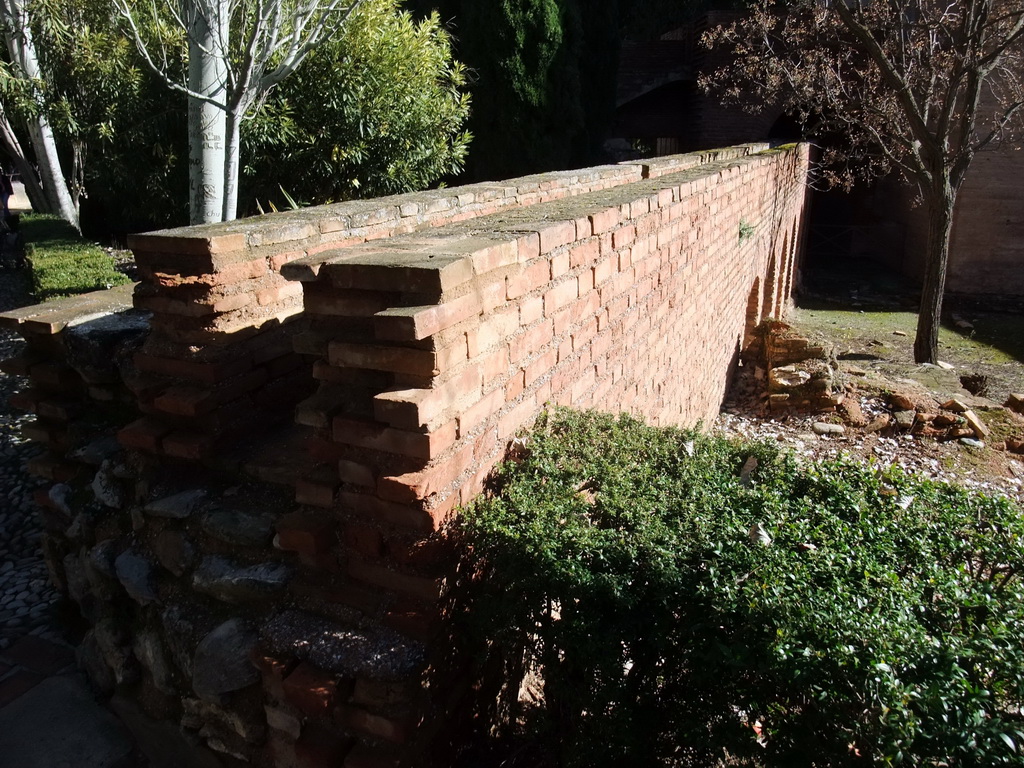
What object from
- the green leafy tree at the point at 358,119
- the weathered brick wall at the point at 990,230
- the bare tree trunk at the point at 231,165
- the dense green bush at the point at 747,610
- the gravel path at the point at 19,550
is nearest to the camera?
the dense green bush at the point at 747,610

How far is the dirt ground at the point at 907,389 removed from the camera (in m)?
6.76

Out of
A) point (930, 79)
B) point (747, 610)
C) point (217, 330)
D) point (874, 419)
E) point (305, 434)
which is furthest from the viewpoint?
point (930, 79)

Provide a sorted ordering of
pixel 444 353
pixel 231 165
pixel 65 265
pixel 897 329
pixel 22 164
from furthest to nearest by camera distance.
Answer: pixel 897 329 < pixel 22 164 < pixel 65 265 < pixel 231 165 < pixel 444 353

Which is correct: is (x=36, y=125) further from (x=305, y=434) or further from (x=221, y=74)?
(x=305, y=434)

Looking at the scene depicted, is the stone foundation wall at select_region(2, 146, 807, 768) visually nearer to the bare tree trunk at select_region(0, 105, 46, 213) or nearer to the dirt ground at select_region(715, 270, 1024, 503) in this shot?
Answer: the dirt ground at select_region(715, 270, 1024, 503)

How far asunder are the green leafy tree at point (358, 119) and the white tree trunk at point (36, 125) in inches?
145

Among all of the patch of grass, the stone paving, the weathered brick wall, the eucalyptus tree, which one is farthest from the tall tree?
the stone paving

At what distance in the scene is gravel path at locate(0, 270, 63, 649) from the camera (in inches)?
121

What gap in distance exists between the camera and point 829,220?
1952 centimetres

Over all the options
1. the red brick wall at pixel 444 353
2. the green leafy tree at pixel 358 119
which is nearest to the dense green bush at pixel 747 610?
the red brick wall at pixel 444 353

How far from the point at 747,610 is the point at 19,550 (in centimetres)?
372

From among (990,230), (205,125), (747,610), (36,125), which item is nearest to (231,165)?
(205,125)

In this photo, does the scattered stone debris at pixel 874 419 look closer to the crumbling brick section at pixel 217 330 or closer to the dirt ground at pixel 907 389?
the dirt ground at pixel 907 389

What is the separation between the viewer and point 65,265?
678cm
